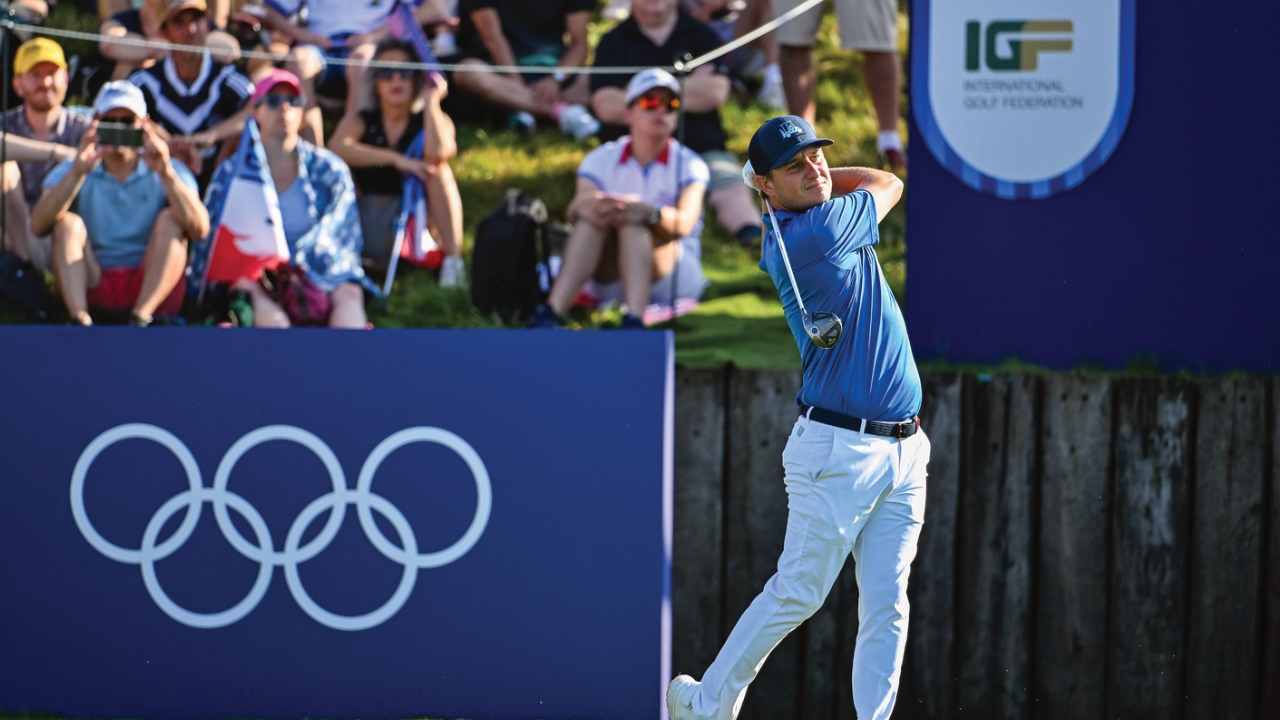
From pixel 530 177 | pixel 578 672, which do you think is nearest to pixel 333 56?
pixel 530 177

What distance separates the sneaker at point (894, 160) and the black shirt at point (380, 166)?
98.6 inches

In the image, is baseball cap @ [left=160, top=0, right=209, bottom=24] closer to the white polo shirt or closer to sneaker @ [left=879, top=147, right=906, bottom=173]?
A: the white polo shirt

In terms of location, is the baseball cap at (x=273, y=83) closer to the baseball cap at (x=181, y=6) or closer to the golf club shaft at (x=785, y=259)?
the baseball cap at (x=181, y=6)

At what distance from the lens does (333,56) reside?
28.6 feet

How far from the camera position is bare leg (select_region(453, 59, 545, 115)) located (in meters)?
9.20

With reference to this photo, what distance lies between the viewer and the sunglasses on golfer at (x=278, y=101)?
24.4ft

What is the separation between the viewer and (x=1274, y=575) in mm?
5977

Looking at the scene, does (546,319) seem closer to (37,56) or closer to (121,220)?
(121,220)

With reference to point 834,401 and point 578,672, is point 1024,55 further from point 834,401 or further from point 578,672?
point 578,672

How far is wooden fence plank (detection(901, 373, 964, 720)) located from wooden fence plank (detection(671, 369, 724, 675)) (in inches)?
30.8

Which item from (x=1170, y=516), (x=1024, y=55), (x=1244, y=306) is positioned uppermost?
(x=1024, y=55)

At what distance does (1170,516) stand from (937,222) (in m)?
1.56

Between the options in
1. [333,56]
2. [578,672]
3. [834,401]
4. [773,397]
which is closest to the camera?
[834,401]

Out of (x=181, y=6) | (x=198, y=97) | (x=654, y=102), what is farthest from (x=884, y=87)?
(x=181, y=6)
